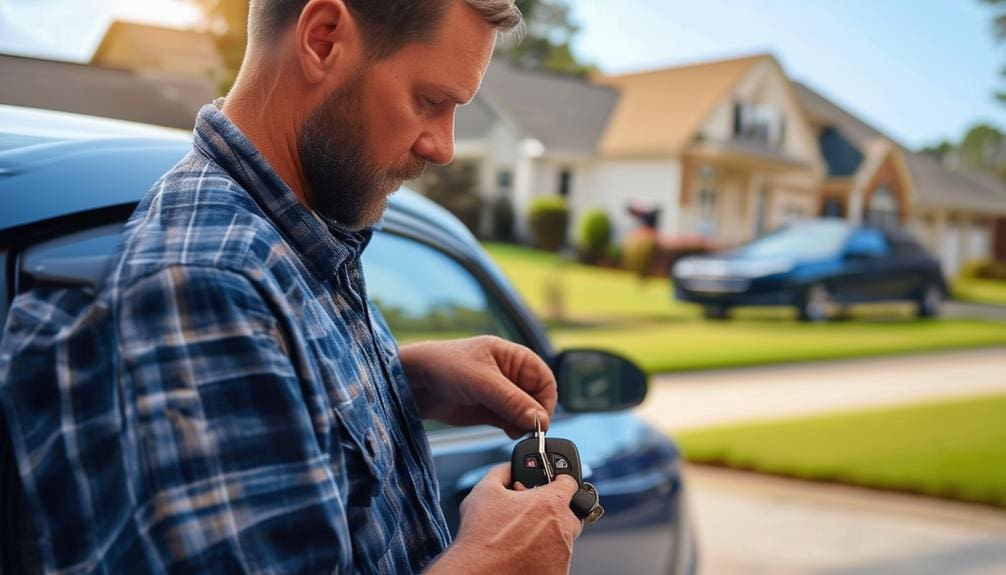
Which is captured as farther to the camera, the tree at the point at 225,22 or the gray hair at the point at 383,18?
the tree at the point at 225,22

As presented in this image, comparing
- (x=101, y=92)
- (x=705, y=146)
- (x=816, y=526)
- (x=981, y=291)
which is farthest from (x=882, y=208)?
(x=101, y=92)

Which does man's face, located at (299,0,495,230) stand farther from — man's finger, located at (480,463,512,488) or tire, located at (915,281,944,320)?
tire, located at (915,281,944,320)

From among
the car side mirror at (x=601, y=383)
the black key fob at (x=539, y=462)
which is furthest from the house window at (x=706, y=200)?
the black key fob at (x=539, y=462)

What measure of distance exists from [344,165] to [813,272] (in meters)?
16.8

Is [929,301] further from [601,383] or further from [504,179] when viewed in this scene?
[601,383]

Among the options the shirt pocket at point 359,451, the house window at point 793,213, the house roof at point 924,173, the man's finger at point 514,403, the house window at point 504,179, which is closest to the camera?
the shirt pocket at point 359,451

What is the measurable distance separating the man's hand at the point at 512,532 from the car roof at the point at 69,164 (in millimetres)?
638

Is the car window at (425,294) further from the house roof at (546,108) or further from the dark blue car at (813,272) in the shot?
the house roof at (546,108)

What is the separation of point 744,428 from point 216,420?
7.58 meters

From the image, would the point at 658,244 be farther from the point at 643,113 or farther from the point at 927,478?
the point at 927,478

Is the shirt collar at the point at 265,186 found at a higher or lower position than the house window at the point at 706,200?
higher

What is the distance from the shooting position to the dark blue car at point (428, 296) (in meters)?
1.25

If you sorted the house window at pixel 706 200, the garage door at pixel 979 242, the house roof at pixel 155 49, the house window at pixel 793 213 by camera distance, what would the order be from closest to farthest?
the house roof at pixel 155 49, the house window at pixel 706 200, the house window at pixel 793 213, the garage door at pixel 979 242

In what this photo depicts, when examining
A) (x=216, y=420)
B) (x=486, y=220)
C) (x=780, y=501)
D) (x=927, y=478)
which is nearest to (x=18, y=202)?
(x=216, y=420)
